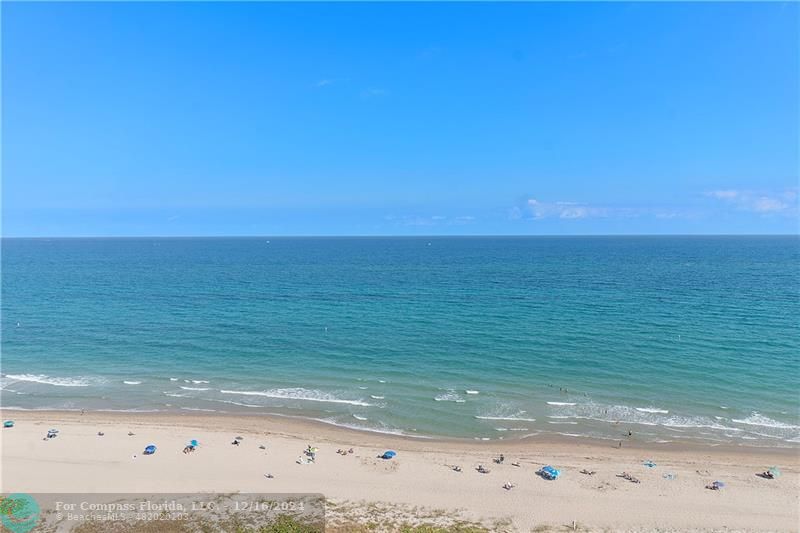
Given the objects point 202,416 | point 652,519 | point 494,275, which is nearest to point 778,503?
point 652,519

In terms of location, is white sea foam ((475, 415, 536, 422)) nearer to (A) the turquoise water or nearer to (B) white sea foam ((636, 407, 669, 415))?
(A) the turquoise water

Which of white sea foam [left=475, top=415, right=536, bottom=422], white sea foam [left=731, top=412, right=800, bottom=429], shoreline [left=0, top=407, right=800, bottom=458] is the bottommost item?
shoreline [left=0, top=407, right=800, bottom=458]

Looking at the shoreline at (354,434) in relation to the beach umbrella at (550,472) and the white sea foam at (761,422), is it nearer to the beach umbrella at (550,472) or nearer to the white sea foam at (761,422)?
the white sea foam at (761,422)

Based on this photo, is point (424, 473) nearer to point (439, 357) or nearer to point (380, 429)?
point (380, 429)

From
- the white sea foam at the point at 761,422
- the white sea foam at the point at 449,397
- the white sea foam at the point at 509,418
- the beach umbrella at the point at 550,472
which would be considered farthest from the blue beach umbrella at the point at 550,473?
the white sea foam at the point at 761,422

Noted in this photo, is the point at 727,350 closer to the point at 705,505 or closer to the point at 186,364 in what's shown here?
Answer: the point at 705,505

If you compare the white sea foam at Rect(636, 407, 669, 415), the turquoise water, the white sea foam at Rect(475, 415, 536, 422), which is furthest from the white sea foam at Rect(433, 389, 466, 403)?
the white sea foam at Rect(636, 407, 669, 415)

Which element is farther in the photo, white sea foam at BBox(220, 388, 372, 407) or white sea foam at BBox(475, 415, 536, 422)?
white sea foam at BBox(220, 388, 372, 407)
